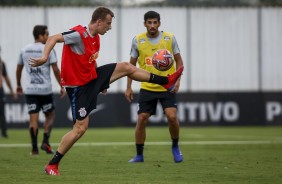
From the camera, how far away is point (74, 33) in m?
11.3

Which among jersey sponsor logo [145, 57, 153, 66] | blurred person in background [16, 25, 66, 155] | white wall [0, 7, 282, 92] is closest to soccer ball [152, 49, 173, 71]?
jersey sponsor logo [145, 57, 153, 66]

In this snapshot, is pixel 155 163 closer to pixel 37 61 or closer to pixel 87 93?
pixel 87 93

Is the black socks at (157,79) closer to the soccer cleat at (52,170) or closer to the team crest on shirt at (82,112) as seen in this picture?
Answer: the team crest on shirt at (82,112)

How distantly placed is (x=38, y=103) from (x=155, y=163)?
3338mm

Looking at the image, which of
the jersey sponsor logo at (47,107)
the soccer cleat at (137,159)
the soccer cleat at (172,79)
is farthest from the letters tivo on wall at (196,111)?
the soccer cleat at (172,79)

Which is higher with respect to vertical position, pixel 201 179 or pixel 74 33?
pixel 74 33

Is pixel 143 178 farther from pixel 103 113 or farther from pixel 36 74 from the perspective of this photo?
pixel 103 113

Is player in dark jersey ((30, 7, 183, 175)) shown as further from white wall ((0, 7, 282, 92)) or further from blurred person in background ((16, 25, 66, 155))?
white wall ((0, 7, 282, 92))

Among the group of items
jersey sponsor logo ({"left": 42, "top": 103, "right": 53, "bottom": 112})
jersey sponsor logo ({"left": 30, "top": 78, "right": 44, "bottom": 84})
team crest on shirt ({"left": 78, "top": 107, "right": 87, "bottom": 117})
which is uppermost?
jersey sponsor logo ({"left": 30, "top": 78, "right": 44, "bottom": 84})

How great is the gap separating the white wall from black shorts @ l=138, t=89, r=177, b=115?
16161mm

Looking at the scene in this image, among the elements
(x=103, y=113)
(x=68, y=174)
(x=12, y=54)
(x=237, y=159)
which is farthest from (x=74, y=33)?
(x=12, y=54)

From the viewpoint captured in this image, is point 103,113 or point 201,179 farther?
point 103,113

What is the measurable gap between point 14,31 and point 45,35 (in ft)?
47.2

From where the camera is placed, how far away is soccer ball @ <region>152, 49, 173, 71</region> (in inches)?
508
